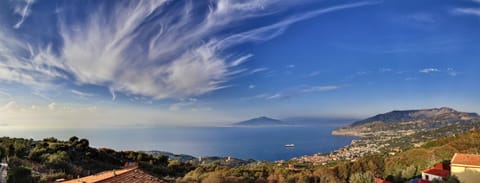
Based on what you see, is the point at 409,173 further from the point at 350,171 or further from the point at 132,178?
the point at 132,178

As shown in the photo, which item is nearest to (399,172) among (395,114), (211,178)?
(211,178)

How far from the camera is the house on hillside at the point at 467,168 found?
46.1ft

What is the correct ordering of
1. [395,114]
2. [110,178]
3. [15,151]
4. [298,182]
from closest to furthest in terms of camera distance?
[110,178]
[15,151]
[298,182]
[395,114]

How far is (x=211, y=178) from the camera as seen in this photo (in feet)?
51.5

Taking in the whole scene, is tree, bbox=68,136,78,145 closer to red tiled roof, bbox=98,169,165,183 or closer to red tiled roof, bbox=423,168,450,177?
red tiled roof, bbox=98,169,165,183

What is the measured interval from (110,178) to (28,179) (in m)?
2.73

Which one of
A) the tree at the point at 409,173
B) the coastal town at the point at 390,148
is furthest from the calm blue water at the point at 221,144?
the tree at the point at 409,173

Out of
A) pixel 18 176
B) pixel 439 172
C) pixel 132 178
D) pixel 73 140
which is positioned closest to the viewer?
pixel 132 178

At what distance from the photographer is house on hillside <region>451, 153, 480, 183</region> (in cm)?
1405

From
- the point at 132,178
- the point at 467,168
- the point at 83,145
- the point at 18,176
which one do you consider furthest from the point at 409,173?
the point at 83,145

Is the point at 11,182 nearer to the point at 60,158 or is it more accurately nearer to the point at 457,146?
the point at 60,158

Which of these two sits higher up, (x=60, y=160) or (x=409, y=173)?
(x=60, y=160)

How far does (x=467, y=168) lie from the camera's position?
14.1 meters

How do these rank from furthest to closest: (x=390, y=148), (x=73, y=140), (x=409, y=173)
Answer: (x=390, y=148), (x=73, y=140), (x=409, y=173)
